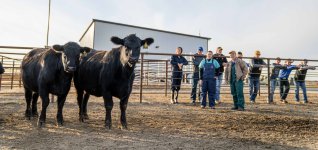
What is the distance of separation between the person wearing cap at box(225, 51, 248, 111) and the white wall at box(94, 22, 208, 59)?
17.2 meters

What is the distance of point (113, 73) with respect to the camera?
16.0 feet

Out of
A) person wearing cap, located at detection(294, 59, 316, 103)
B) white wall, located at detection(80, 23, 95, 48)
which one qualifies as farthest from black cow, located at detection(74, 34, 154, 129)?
white wall, located at detection(80, 23, 95, 48)

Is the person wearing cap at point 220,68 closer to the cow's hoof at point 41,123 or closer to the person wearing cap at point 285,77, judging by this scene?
the person wearing cap at point 285,77

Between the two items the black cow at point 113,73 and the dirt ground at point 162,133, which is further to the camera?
the black cow at point 113,73

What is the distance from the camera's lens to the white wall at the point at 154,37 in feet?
78.9

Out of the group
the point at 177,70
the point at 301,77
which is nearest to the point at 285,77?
the point at 301,77

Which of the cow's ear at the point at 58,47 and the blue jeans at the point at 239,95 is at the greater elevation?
the cow's ear at the point at 58,47

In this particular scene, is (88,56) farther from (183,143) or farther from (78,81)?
(183,143)

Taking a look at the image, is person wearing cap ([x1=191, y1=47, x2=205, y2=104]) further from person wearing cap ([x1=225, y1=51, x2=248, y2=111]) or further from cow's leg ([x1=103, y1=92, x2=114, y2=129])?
cow's leg ([x1=103, y1=92, x2=114, y2=129])

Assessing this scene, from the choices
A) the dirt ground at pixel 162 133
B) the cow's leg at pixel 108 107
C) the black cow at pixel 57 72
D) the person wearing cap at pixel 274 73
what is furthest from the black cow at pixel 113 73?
the person wearing cap at pixel 274 73

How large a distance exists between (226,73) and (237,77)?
43 centimetres

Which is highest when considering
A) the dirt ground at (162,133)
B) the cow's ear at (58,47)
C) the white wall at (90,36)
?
the white wall at (90,36)

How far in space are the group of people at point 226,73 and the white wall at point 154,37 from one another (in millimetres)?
15925

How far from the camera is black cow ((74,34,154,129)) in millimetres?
4703
